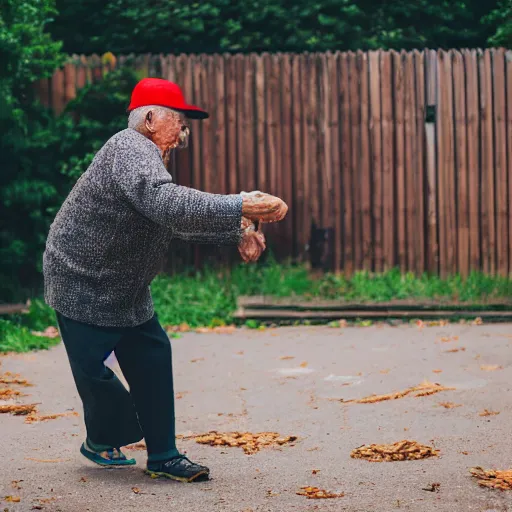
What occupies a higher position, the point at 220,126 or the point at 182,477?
the point at 220,126

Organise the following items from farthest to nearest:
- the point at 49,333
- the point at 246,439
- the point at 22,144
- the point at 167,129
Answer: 1. the point at 22,144
2. the point at 49,333
3. the point at 246,439
4. the point at 167,129

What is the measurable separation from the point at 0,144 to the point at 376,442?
5558 mm

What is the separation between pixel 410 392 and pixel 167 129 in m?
2.69

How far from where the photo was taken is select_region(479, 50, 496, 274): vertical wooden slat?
1010 cm

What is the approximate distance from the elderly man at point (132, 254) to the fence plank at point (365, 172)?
6.02 metres

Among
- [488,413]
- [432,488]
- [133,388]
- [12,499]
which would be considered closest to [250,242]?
[133,388]

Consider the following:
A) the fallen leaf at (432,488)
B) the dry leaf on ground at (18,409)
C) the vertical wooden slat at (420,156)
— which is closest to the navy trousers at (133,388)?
the fallen leaf at (432,488)

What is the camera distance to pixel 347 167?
1021cm

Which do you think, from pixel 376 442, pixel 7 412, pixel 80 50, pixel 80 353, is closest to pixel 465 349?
pixel 376 442

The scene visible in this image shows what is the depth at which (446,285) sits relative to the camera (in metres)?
9.79

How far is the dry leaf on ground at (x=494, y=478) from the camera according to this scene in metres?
3.99

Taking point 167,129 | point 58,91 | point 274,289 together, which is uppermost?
point 58,91

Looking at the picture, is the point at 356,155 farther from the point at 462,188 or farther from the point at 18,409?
the point at 18,409

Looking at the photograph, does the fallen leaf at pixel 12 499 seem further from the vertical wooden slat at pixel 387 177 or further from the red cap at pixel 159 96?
the vertical wooden slat at pixel 387 177
